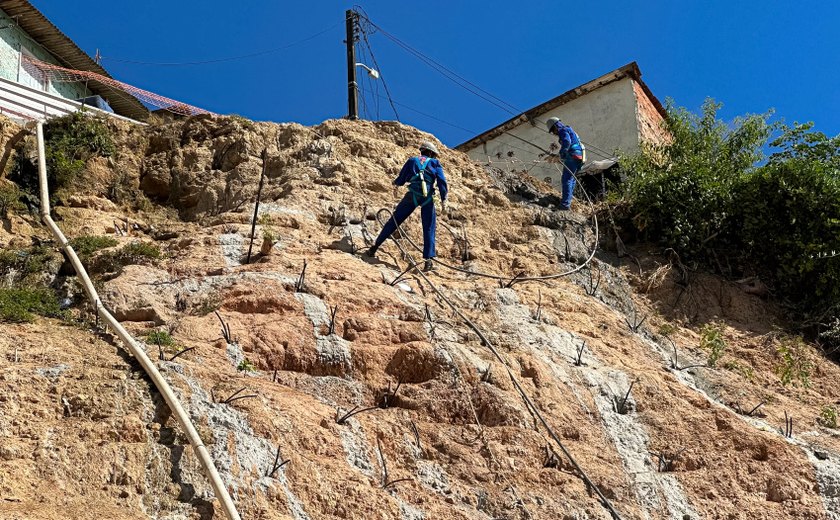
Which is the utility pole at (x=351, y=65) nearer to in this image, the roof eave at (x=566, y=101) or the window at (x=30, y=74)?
the roof eave at (x=566, y=101)

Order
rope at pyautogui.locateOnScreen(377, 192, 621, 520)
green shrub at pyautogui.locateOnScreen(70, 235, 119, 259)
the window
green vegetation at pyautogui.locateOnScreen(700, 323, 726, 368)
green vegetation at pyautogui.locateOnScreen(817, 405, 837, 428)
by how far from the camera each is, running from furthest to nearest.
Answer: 1. the window
2. green vegetation at pyautogui.locateOnScreen(700, 323, 726, 368)
3. green shrub at pyautogui.locateOnScreen(70, 235, 119, 259)
4. green vegetation at pyautogui.locateOnScreen(817, 405, 837, 428)
5. rope at pyautogui.locateOnScreen(377, 192, 621, 520)

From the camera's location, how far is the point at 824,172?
Answer: 42.0ft

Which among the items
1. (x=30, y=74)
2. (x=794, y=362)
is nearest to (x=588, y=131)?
(x=794, y=362)

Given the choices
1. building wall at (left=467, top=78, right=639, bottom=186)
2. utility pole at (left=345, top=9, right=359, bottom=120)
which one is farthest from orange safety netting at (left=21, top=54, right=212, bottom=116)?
building wall at (left=467, top=78, right=639, bottom=186)

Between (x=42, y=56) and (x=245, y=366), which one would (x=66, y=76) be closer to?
(x=42, y=56)

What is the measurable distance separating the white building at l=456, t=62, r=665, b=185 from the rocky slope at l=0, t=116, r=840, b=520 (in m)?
5.65

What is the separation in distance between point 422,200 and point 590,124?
852 centimetres

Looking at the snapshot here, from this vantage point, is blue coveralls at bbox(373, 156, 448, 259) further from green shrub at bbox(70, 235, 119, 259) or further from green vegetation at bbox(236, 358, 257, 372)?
green vegetation at bbox(236, 358, 257, 372)

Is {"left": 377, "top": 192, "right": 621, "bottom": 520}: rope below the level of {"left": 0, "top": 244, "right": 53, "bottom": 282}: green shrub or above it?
below

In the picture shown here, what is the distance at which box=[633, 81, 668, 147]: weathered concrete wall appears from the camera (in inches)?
A: 715

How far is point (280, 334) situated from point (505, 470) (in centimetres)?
216

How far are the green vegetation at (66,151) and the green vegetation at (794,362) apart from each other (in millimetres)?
8095

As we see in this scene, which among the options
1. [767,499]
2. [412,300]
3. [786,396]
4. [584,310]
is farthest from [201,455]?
[786,396]

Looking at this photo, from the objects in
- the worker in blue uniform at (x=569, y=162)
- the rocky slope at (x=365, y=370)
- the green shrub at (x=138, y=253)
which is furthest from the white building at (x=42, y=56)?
the green shrub at (x=138, y=253)
